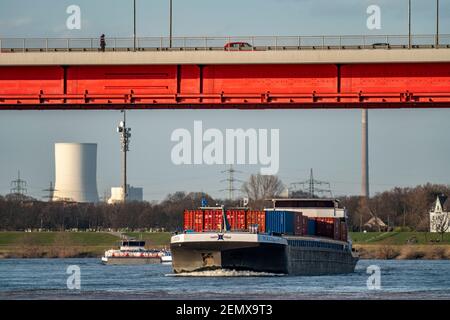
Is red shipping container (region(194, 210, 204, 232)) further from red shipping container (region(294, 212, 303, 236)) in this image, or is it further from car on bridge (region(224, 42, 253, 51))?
car on bridge (region(224, 42, 253, 51))

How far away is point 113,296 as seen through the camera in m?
72.2

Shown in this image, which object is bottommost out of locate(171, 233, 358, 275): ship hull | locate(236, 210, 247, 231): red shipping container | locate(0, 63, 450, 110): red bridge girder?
locate(171, 233, 358, 275): ship hull

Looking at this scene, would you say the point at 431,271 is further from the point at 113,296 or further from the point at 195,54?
the point at 195,54

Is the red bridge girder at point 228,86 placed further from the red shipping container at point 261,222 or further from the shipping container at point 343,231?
the shipping container at point 343,231

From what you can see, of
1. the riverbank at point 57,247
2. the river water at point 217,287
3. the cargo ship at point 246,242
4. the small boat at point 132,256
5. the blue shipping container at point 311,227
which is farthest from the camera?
the riverbank at point 57,247

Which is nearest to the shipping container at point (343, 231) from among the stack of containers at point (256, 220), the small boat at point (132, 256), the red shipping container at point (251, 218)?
the small boat at point (132, 256)

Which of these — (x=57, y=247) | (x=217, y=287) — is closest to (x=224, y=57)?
(x=217, y=287)

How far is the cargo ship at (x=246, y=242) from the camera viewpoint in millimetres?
97188

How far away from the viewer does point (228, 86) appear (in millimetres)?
61406

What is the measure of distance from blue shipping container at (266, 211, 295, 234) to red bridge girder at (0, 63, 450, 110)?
4275 centimetres

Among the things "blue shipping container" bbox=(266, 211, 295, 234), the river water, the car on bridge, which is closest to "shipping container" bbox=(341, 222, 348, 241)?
the river water

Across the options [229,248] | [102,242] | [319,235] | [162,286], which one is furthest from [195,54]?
[102,242]

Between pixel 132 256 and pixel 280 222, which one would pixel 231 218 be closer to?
pixel 280 222

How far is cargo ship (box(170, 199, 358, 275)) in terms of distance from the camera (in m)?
97.2
